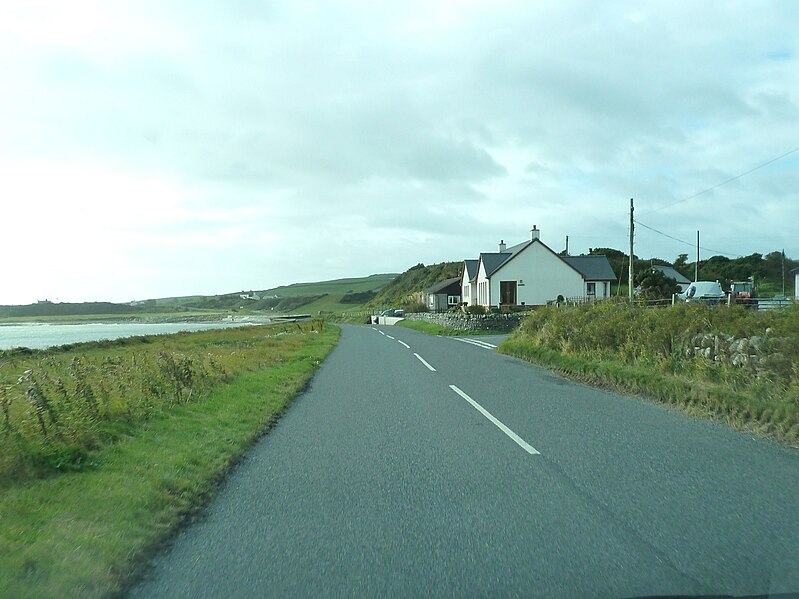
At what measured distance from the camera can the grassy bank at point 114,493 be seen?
4.28m

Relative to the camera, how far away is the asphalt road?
4242mm

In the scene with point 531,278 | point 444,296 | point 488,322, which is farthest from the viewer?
point 444,296

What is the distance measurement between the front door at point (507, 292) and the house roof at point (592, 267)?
6337 millimetres

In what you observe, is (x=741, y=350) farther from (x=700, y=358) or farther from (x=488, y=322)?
(x=488, y=322)

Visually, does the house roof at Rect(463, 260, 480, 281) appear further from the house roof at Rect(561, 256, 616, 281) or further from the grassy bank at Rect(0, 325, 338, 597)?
the grassy bank at Rect(0, 325, 338, 597)

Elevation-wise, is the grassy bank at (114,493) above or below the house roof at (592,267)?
below

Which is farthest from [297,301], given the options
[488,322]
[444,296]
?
[488,322]

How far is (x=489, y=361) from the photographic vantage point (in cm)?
2102

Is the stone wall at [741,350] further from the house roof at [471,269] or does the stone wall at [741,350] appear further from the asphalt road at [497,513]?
the house roof at [471,269]

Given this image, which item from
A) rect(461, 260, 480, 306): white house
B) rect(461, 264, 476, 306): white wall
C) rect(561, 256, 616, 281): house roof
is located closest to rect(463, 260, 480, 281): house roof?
rect(461, 260, 480, 306): white house

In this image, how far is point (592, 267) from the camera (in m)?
60.3

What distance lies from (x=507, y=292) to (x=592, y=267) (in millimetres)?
10621

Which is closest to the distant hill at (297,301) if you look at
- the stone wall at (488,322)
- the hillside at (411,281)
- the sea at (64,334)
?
the hillside at (411,281)

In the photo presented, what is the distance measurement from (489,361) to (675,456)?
13446 mm
